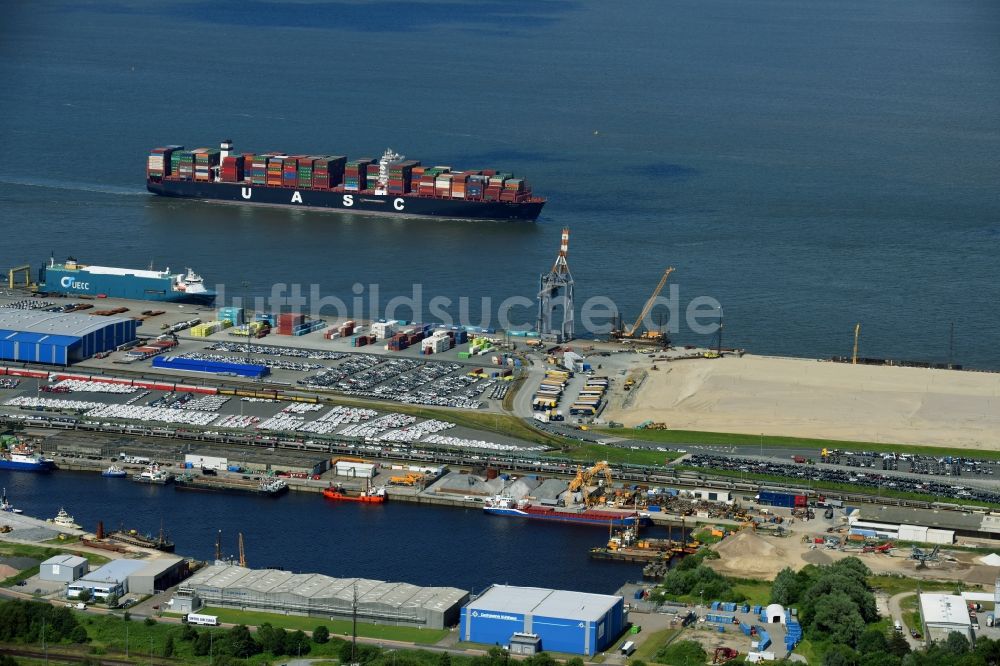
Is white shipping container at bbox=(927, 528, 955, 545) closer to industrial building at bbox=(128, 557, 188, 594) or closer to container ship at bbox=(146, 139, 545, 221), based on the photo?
industrial building at bbox=(128, 557, 188, 594)

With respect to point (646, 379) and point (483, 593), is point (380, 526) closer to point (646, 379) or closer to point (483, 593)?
point (483, 593)

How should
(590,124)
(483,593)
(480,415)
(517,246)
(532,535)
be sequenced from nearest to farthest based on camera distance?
(483,593) → (532,535) → (480,415) → (517,246) → (590,124)

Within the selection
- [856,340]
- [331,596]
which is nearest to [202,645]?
[331,596]

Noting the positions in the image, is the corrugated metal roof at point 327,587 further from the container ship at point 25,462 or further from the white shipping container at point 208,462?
the container ship at point 25,462

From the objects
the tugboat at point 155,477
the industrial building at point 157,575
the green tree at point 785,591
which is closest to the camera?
the green tree at point 785,591

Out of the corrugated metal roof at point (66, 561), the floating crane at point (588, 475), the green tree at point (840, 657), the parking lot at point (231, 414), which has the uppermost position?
the parking lot at point (231, 414)

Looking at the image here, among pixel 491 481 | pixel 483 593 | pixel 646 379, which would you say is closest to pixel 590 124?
pixel 646 379

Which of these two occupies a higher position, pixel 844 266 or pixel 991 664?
pixel 844 266

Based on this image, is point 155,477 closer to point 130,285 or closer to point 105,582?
point 105,582

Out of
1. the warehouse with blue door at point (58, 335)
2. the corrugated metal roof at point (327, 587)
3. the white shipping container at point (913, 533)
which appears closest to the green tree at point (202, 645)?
the corrugated metal roof at point (327, 587)
